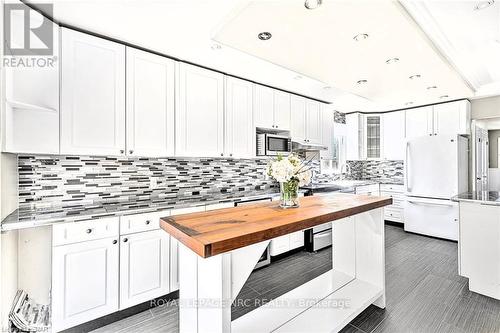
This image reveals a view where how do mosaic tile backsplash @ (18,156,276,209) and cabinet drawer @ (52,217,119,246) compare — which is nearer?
cabinet drawer @ (52,217,119,246)

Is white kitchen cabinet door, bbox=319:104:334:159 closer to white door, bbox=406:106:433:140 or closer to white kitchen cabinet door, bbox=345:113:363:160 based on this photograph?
white kitchen cabinet door, bbox=345:113:363:160

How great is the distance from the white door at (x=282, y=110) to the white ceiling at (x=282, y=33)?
569 millimetres

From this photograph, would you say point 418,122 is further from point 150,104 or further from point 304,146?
point 150,104

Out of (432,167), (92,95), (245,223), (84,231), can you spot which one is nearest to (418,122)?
(432,167)

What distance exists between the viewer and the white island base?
1256mm

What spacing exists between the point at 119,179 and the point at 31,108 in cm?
99

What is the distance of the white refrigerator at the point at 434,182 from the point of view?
4008mm

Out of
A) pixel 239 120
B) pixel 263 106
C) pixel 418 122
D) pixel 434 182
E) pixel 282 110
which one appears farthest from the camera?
pixel 418 122

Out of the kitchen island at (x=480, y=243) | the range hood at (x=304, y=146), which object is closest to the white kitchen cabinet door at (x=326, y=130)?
the range hood at (x=304, y=146)

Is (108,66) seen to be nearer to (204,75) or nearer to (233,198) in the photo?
(204,75)

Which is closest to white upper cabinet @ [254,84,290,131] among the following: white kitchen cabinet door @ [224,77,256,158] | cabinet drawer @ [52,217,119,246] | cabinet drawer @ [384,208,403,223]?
white kitchen cabinet door @ [224,77,256,158]

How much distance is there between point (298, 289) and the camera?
2.19 metres

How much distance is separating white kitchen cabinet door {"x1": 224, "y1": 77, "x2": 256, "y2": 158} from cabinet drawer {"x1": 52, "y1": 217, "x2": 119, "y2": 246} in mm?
1539

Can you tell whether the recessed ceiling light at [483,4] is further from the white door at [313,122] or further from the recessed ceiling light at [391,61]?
the white door at [313,122]
